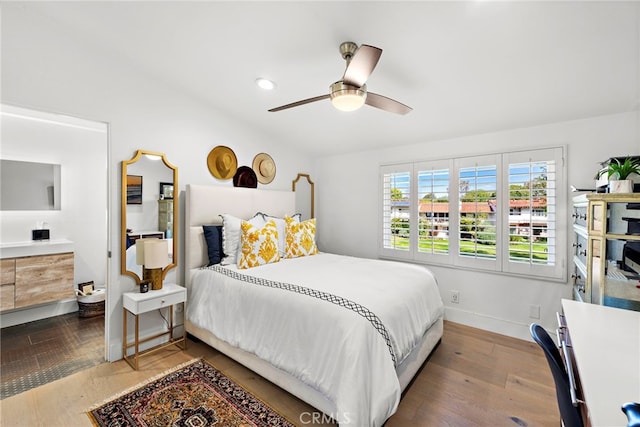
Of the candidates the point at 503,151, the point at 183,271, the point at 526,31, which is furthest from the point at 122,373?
the point at 503,151

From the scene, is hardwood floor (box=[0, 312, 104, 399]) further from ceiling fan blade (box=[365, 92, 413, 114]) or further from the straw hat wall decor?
ceiling fan blade (box=[365, 92, 413, 114])

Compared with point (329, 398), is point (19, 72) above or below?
above

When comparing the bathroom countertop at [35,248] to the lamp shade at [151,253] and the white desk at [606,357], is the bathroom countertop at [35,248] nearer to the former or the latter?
the lamp shade at [151,253]

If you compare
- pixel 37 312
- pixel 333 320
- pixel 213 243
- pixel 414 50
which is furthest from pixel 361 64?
pixel 37 312

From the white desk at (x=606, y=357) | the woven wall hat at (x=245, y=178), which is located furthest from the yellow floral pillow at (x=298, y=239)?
the white desk at (x=606, y=357)

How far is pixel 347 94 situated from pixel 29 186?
12.9 feet

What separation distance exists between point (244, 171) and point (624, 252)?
3528 millimetres

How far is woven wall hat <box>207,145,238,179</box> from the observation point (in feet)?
10.7

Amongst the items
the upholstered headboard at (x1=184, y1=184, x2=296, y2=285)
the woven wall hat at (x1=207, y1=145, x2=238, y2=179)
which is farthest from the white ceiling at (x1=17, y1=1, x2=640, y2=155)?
the upholstered headboard at (x1=184, y1=184, x2=296, y2=285)

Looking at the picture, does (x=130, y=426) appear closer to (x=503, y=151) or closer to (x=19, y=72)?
(x=19, y=72)

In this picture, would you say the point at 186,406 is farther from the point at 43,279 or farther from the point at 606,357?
the point at 43,279

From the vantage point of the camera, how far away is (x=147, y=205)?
8.97 ft

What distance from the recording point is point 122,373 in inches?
92.3

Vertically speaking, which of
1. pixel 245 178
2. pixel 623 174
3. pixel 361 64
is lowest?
pixel 623 174
